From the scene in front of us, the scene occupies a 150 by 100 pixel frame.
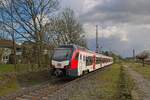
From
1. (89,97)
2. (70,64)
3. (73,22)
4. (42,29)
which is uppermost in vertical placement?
(73,22)

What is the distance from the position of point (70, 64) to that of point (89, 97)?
8107 millimetres

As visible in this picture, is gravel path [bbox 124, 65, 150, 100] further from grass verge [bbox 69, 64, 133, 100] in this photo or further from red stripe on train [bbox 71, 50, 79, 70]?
red stripe on train [bbox 71, 50, 79, 70]

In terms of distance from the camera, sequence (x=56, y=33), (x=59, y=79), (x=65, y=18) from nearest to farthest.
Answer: (x=59, y=79)
(x=56, y=33)
(x=65, y=18)

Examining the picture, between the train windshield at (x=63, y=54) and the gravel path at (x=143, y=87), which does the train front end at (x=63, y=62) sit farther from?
the gravel path at (x=143, y=87)

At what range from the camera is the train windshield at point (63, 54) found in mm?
22422

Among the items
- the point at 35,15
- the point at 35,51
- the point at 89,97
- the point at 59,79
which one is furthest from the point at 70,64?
the point at 35,15

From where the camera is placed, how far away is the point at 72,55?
22.6 m

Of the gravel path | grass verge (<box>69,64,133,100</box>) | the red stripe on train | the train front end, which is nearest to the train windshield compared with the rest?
the train front end

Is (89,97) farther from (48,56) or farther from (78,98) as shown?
(48,56)

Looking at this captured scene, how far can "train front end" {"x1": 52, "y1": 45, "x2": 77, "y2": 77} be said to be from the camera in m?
22.1

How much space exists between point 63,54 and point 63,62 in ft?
2.73

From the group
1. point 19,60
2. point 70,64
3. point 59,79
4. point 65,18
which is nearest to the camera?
point 70,64

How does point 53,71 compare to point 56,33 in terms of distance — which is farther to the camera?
point 56,33

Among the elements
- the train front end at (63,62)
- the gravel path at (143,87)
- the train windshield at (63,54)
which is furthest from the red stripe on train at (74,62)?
the gravel path at (143,87)
